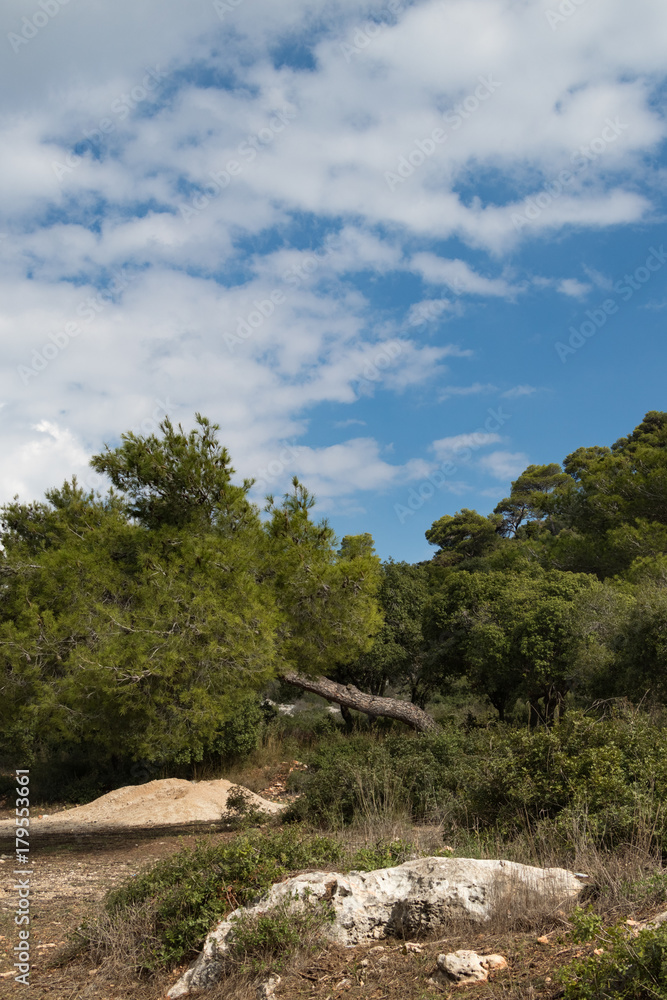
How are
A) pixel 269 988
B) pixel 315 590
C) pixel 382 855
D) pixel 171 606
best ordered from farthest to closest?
pixel 315 590
pixel 171 606
pixel 382 855
pixel 269 988

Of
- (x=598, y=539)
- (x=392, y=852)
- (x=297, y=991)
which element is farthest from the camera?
(x=598, y=539)

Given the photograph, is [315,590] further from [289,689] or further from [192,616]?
[289,689]

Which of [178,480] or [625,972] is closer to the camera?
[625,972]


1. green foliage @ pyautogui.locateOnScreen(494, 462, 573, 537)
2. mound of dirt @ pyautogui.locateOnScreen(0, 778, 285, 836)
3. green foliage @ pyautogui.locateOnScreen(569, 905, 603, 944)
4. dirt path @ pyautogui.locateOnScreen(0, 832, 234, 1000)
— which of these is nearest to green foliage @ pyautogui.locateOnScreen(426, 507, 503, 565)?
green foliage @ pyautogui.locateOnScreen(494, 462, 573, 537)

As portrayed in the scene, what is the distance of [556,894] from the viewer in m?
4.66

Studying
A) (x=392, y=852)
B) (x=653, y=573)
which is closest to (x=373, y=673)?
(x=653, y=573)

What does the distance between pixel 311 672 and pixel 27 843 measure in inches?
215

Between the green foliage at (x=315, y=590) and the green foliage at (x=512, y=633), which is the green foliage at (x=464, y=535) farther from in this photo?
the green foliage at (x=315, y=590)

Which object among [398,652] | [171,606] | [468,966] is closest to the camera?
[468,966]

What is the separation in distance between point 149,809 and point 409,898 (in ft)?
37.9

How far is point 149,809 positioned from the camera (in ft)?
48.6

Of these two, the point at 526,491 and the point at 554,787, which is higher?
the point at 526,491

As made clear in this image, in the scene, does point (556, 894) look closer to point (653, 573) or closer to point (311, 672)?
point (311, 672)

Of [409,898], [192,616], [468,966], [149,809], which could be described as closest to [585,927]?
[468,966]
